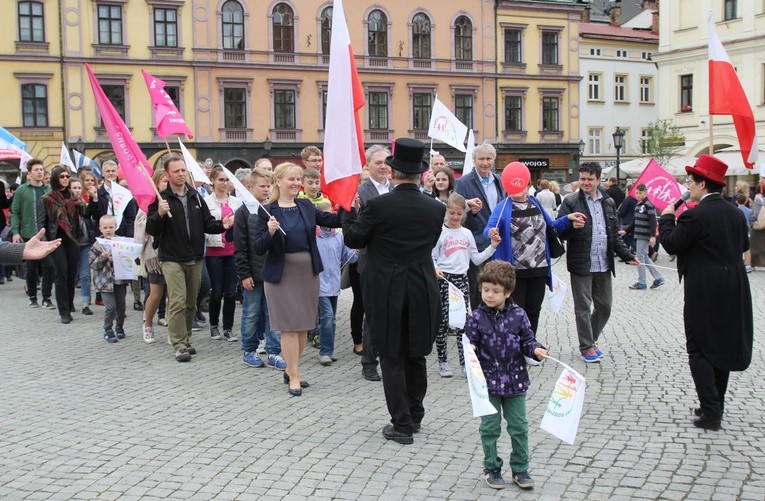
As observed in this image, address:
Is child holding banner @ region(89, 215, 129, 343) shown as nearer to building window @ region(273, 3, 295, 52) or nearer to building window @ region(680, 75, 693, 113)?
building window @ region(273, 3, 295, 52)

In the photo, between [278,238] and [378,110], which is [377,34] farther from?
[278,238]

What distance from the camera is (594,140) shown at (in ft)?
189

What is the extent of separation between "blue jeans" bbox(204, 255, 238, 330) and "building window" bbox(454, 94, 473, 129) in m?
38.8

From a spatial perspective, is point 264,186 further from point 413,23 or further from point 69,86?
point 413,23

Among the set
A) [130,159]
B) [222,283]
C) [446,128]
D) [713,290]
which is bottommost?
[222,283]

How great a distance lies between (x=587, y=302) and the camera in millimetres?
8742

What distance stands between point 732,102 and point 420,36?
135ft

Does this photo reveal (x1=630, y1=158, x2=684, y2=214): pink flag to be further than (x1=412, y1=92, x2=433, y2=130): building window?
No

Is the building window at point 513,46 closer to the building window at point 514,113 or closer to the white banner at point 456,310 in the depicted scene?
the building window at point 514,113

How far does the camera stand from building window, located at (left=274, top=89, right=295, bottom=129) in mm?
44250

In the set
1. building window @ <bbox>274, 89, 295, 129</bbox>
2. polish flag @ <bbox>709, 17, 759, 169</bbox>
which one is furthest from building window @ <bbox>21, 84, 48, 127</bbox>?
polish flag @ <bbox>709, 17, 759, 169</bbox>

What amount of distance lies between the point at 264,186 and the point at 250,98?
35960 mm

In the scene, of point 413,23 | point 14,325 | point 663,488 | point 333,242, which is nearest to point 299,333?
point 333,242

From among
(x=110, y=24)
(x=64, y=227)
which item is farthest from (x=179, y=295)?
(x=110, y=24)
